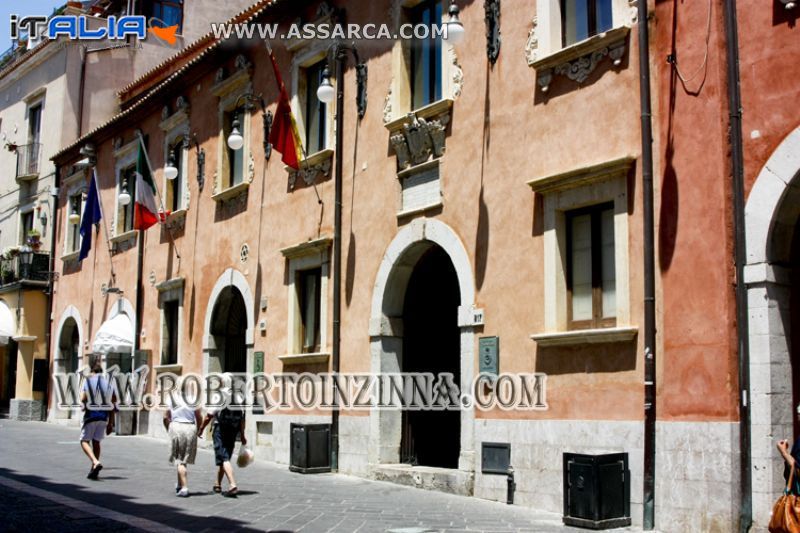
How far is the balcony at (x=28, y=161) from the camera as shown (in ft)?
A: 103

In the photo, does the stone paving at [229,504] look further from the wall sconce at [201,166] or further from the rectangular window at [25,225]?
the rectangular window at [25,225]

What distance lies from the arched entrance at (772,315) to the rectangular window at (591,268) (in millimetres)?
1849

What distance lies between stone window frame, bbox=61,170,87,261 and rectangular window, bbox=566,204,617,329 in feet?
66.0

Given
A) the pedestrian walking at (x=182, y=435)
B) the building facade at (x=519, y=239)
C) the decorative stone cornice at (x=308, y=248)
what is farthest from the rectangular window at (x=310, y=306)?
the pedestrian walking at (x=182, y=435)

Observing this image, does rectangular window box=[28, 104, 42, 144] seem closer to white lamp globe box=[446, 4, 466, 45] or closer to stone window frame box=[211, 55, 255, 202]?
stone window frame box=[211, 55, 255, 202]

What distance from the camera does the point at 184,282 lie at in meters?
21.3

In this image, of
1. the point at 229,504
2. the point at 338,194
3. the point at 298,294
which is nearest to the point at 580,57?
the point at 338,194

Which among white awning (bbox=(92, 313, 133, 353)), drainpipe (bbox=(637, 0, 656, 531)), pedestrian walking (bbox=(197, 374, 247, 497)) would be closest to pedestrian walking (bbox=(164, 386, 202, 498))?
pedestrian walking (bbox=(197, 374, 247, 497))

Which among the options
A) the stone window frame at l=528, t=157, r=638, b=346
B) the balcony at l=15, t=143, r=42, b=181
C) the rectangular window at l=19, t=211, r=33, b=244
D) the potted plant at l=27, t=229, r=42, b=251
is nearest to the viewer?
the stone window frame at l=528, t=157, r=638, b=346

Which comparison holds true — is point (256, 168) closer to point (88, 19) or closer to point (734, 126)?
point (734, 126)

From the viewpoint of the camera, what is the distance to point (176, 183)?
2278 cm

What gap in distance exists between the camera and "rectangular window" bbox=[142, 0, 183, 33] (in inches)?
1245

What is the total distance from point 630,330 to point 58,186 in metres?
23.9

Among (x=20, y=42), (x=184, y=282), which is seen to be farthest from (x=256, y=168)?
(x=20, y=42)
